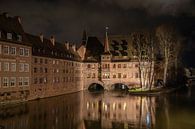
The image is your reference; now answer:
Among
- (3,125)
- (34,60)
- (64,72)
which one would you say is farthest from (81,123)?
(64,72)

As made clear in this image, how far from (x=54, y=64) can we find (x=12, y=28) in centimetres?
1751

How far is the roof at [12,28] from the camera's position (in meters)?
50.2

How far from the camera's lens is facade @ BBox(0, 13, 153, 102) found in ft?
168

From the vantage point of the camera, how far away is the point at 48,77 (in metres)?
65.2

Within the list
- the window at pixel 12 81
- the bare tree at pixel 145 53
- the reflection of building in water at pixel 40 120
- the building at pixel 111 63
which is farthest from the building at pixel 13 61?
the building at pixel 111 63

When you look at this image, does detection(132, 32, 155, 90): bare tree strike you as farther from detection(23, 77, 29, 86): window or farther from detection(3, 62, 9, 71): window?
detection(3, 62, 9, 71): window

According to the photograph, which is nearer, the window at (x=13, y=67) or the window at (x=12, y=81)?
the window at (x=12, y=81)

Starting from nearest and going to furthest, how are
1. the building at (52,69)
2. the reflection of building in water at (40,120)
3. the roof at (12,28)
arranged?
1. the reflection of building in water at (40,120)
2. the roof at (12,28)
3. the building at (52,69)

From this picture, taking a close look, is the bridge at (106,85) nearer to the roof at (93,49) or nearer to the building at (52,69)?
the building at (52,69)

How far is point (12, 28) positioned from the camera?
54.2 meters

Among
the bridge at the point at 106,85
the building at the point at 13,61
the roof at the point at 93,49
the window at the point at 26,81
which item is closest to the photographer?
the building at the point at 13,61

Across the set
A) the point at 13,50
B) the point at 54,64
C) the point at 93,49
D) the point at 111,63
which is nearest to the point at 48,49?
the point at 54,64

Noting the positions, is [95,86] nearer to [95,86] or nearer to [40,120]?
[95,86]

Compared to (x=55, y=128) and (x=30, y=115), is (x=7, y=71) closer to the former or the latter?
(x=30, y=115)
